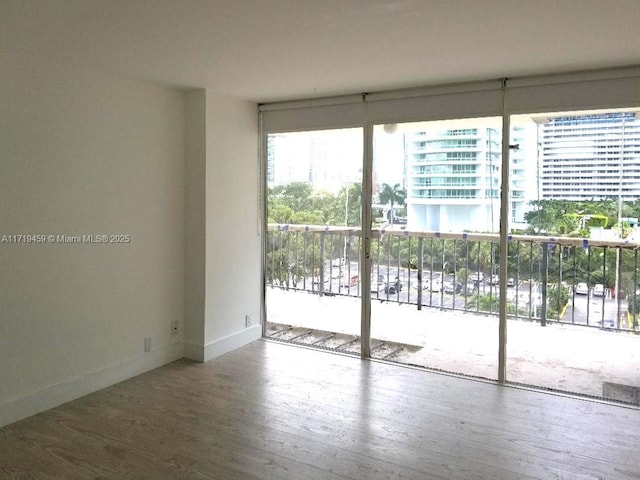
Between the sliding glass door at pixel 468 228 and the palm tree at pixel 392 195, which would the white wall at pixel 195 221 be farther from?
the palm tree at pixel 392 195

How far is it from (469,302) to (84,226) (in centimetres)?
366

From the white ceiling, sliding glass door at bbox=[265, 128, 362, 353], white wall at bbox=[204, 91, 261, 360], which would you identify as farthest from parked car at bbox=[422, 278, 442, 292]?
the white ceiling

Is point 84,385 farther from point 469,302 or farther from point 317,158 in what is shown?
point 469,302

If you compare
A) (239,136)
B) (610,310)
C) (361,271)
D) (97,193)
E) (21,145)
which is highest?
(239,136)

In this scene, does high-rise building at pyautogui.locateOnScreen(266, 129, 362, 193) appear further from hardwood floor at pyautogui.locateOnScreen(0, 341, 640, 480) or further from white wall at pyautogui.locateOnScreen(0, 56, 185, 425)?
hardwood floor at pyautogui.locateOnScreen(0, 341, 640, 480)

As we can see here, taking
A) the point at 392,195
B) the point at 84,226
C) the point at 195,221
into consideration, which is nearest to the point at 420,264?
the point at 392,195

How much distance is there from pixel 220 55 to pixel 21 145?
1.34 meters

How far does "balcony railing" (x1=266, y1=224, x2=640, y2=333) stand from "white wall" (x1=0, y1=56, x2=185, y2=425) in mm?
1293

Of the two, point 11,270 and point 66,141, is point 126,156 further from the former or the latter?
point 11,270

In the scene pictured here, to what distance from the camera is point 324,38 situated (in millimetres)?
2756

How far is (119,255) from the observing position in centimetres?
382

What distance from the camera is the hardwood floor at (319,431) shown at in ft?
8.70

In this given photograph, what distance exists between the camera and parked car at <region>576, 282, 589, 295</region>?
4.46m

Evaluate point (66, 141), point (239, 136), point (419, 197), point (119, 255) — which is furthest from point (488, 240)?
point (66, 141)
